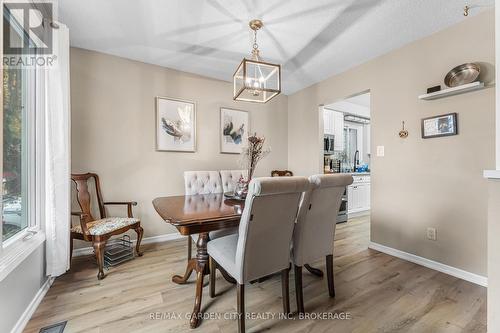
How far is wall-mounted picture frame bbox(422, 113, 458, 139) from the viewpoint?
6.97 feet

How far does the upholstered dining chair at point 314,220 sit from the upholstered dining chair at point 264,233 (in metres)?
0.11

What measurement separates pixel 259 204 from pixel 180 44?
2251 mm

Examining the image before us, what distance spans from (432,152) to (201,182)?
8.48 ft

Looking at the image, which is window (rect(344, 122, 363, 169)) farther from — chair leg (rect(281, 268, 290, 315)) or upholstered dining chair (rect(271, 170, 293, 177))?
chair leg (rect(281, 268, 290, 315))

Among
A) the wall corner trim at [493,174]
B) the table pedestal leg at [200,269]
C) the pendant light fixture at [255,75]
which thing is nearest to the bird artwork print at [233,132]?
the pendant light fixture at [255,75]

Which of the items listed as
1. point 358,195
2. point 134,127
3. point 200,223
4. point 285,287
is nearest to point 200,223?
point 200,223

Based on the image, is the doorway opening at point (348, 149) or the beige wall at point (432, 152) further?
the doorway opening at point (348, 149)

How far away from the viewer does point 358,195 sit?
461cm

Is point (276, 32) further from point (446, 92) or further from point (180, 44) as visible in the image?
point (446, 92)

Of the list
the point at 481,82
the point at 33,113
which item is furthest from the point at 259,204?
the point at 481,82

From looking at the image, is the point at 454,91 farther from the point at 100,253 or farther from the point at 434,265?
the point at 100,253

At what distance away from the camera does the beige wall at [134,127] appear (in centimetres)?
262

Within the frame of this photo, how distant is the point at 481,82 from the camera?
77.1 inches

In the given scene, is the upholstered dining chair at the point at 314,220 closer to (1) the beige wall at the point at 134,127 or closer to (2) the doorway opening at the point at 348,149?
(1) the beige wall at the point at 134,127
